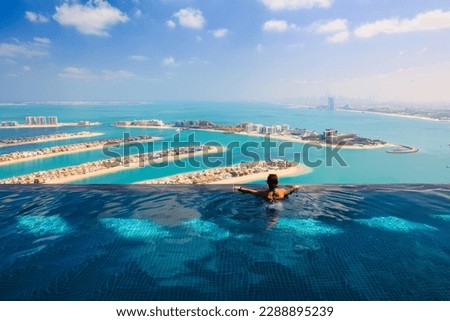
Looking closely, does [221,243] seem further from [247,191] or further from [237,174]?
[237,174]

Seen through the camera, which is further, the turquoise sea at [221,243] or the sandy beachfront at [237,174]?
the sandy beachfront at [237,174]

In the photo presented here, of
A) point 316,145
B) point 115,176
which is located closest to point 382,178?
point 316,145

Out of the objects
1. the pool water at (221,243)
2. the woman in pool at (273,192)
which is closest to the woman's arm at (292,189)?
the woman in pool at (273,192)

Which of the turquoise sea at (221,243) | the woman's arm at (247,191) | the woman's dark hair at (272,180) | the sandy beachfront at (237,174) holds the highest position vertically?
the woman's dark hair at (272,180)

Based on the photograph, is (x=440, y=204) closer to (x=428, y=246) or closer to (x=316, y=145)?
(x=428, y=246)

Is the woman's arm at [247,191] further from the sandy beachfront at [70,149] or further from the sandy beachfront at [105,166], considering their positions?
the sandy beachfront at [70,149]

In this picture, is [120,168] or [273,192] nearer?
[273,192]

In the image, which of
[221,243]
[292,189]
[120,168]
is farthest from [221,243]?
[120,168]
